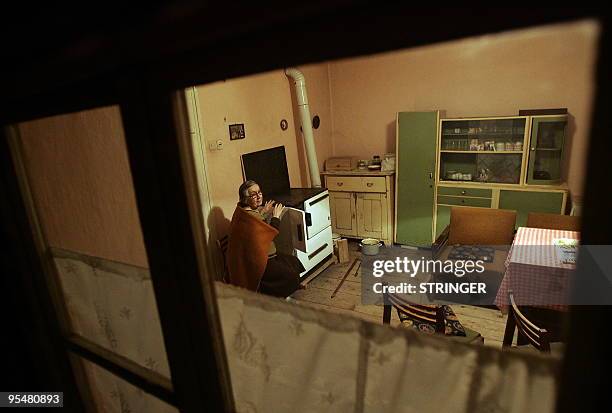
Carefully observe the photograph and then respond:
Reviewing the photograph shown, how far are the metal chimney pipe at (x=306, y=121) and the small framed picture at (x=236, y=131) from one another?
834 millimetres

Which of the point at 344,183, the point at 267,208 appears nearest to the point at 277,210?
the point at 267,208

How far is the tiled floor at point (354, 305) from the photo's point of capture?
2.81 m

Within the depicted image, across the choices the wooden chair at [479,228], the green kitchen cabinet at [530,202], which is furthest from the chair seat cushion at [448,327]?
the green kitchen cabinet at [530,202]

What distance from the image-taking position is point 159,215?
2.10 feet

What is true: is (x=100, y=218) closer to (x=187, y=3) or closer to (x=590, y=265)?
(x=187, y=3)

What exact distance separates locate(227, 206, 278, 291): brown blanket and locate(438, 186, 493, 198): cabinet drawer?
2408 mm

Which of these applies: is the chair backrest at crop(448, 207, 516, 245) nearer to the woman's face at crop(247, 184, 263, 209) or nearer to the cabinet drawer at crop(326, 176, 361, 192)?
the cabinet drawer at crop(326, 176, 361, 192)

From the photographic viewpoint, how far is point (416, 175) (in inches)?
168

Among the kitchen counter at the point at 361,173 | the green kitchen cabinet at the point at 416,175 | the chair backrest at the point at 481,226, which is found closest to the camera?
the chair backrest at the point at 481,226

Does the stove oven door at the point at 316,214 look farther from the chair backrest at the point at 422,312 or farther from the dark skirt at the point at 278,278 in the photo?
the chair backrest at the point at 422,312

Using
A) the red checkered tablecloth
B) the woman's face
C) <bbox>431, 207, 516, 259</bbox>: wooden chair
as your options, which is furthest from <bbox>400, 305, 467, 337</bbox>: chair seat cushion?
the woman's face

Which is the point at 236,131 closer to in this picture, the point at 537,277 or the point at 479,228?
the point at 479,228

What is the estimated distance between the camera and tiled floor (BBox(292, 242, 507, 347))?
2807mm

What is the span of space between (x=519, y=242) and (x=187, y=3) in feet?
8.99
